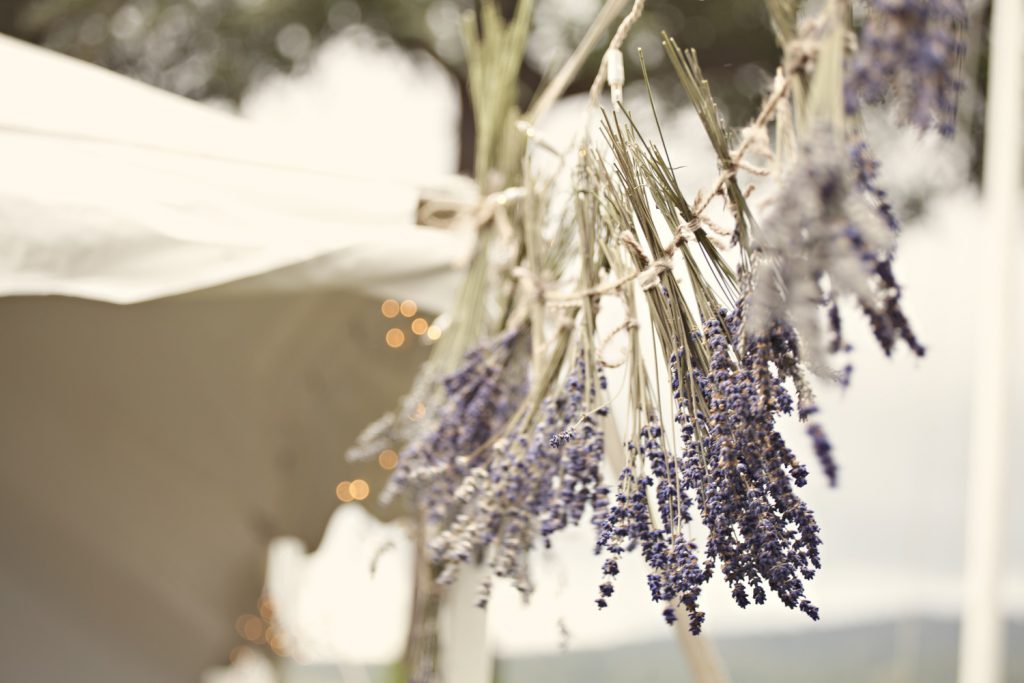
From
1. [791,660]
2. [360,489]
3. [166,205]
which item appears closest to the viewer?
[166,205]

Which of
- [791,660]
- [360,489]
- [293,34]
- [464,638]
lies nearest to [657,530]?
[464,638]

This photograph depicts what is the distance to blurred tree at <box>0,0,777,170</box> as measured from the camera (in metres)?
3.85

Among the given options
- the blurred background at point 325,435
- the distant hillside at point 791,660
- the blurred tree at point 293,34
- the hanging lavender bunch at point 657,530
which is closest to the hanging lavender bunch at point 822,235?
the hanging lavender bunch at point 657,530

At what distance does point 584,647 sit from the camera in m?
4.54

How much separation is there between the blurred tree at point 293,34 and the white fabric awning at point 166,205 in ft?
7.47

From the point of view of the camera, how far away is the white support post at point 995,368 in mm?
1601

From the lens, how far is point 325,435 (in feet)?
8.32

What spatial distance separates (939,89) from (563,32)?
3.50 metres

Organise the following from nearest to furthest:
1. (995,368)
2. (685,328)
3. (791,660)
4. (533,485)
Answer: (685,328) < (533,485) < (995,368) < (791,660)

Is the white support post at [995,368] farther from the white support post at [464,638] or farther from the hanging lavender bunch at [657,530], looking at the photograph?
the hanging lavender bunch at [657,530]

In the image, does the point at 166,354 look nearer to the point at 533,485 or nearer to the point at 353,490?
the point at 353,490

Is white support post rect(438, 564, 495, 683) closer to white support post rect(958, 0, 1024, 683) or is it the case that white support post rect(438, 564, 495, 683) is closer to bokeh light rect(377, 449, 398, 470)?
bokeh light rect(377, 449, 398, 470)

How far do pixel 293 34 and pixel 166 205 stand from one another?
2987mm

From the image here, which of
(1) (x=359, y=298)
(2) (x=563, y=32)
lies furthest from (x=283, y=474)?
(2) (x=563, y=32)
